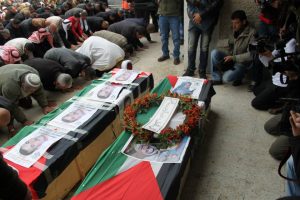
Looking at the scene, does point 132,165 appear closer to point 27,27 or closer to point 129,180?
point 129,180

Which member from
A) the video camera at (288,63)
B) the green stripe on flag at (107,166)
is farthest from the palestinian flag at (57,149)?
the video camera at (288,63)

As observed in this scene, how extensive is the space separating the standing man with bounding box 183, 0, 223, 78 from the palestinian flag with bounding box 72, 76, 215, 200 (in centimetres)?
190

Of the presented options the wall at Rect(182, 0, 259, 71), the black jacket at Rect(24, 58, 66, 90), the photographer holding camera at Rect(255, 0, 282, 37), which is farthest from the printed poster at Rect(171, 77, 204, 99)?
the black jacket at Rect(24, 58, 66, 90)

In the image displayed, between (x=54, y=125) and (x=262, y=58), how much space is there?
203cm

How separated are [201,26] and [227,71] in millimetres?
638

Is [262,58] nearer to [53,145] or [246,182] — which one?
[246,182]

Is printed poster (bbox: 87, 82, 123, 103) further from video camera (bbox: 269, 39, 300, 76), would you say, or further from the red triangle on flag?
video camera (bbox: 269, 39, 300, 76)

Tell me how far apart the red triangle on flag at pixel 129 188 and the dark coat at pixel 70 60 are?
2.22 m

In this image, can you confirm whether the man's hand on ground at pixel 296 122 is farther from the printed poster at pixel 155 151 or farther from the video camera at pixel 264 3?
the video camera at pixel 264 3

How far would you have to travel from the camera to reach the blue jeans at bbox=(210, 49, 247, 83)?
3238 millimetres

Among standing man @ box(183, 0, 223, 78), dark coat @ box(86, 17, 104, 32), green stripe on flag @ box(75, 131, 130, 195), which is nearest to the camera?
green stripe on flag @ box(75, 131, 130, 195)

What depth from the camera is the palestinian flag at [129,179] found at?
1542 millimetres

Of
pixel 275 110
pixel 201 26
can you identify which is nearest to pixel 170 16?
pixel 201 26

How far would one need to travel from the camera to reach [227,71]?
3.29 m
